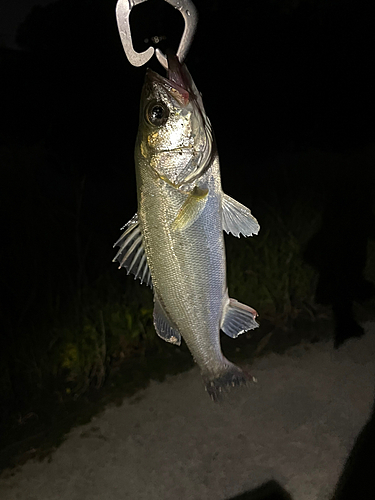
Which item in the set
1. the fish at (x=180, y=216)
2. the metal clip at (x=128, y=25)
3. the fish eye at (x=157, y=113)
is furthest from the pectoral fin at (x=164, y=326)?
the metal clip at (x=128, y=25)

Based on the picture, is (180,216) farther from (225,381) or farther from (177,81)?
(225,381)

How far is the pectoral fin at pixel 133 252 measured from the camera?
2.94 feet

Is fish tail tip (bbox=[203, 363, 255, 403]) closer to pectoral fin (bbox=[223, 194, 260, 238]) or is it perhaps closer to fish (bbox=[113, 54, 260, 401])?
fish (bbox=[113, 54, 260, 401])

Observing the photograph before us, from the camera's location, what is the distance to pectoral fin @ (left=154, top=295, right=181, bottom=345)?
2.99 feet

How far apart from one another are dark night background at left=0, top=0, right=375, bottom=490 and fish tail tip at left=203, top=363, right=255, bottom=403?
1990 mm

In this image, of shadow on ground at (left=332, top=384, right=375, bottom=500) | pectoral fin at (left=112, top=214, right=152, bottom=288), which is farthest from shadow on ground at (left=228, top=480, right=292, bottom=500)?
pectoral fin at (left=112, top=214, right=152, bottom=288)

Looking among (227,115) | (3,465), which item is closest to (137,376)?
(3,465)

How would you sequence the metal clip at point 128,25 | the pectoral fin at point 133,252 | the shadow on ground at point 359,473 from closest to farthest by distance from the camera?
the metal clip at point 128,25 < the pectoral fin at point 133,252 < the shadow on ground at point 359,473

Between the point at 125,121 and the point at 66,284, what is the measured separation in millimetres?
1423

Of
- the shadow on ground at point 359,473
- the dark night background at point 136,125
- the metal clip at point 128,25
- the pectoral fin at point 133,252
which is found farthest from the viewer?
the dark night background at point 136,125

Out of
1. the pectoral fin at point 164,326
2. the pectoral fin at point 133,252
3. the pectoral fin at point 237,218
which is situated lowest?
the pectoral fin at point 164,326

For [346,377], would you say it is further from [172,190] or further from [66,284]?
[172,190]

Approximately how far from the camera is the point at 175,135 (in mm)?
870

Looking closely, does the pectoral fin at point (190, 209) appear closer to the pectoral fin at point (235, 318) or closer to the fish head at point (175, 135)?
the fish head at point (175, 135)
